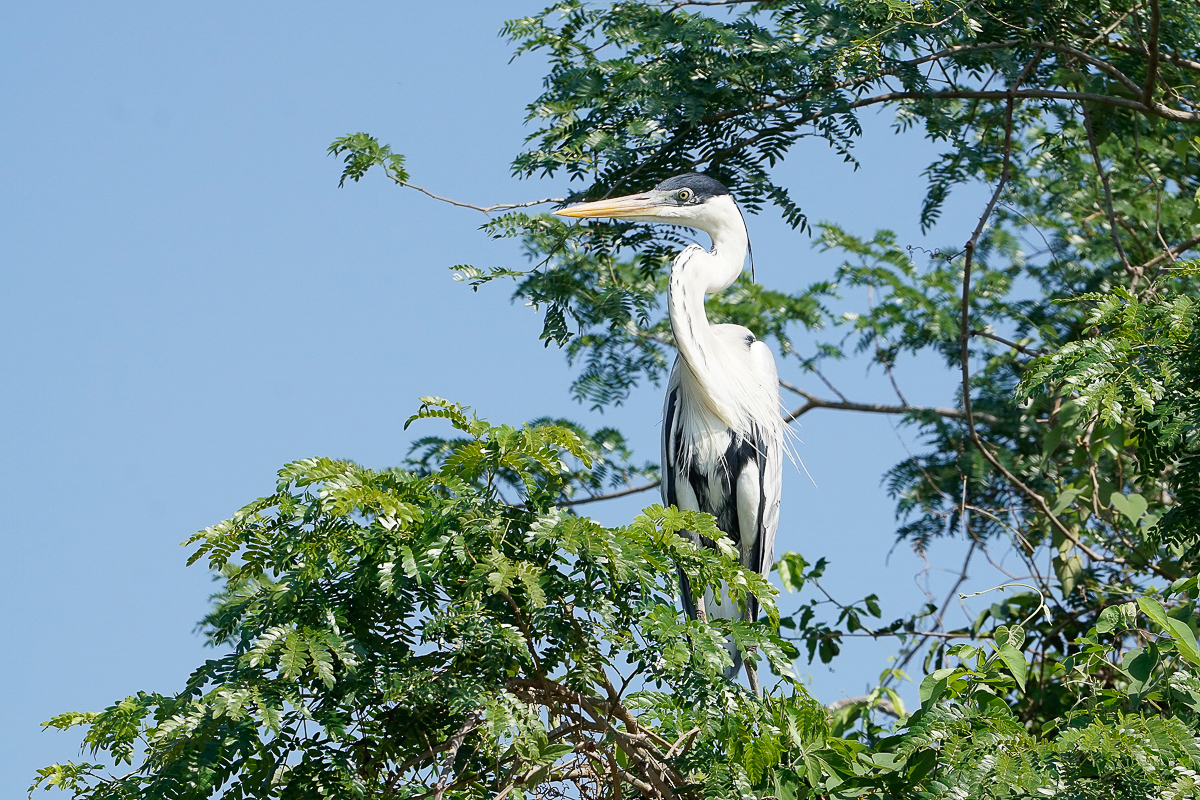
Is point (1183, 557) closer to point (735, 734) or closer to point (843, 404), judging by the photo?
point (735, 734)

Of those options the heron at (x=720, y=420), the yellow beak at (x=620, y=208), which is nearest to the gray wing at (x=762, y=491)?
the heron at (x=720, y=420)

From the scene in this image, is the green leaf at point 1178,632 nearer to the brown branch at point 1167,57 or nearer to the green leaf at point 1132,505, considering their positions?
the green leaf at point 1132,505

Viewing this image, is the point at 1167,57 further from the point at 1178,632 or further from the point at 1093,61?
the point at 1178,632

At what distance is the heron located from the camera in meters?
3.90

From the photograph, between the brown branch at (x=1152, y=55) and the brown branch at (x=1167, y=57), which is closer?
the brown branch at (x=1152, y=55)

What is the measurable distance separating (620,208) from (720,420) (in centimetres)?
82

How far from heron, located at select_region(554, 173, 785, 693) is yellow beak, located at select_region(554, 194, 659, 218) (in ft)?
0.12

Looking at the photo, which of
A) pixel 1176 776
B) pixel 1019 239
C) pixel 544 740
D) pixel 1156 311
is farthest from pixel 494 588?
pixel 1019 239

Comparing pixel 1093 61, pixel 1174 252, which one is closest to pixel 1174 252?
pixel 1174 252

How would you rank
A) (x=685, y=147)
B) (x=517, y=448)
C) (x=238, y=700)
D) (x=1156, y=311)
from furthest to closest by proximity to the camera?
1. (x=685, y=147)
2. (x=1156, y=311)
3. (x=517, y=448)
4. (x=238, y=700)

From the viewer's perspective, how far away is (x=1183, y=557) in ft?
12.1

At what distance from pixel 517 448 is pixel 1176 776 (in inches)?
55.5

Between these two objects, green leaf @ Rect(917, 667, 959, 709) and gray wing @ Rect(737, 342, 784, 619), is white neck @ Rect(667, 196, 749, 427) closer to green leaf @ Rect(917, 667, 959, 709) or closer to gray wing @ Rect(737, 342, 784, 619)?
gray wing @ Rect(737, 342, 784, 619)

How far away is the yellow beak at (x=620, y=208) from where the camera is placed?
416 centimetres
